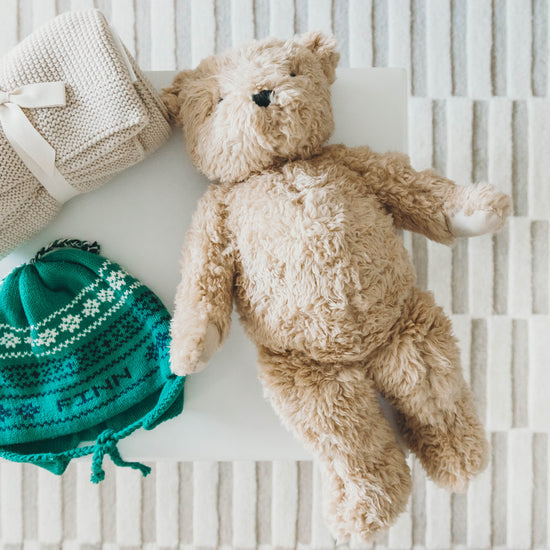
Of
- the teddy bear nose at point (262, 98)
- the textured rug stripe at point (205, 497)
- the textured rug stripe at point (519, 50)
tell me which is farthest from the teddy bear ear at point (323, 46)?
the textured rug stripe at point (205, 497)

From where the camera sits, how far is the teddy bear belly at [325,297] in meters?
0.64

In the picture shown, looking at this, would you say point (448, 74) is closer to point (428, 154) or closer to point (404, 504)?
point (428, 154)

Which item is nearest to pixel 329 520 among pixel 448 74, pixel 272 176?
pixel 272 176

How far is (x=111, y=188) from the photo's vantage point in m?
0.79

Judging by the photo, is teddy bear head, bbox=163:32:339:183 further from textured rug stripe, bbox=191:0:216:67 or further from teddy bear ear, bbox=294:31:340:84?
textured rug stripe, bbox=191:0:216:67

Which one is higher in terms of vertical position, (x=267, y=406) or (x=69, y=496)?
(x=267, y=406)

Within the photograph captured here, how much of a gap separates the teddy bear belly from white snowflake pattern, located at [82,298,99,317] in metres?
0.23

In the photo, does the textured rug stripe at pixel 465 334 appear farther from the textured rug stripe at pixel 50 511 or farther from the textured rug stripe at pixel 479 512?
the textured rug stripe at pixel 50 511

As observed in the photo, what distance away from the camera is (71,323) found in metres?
0.77

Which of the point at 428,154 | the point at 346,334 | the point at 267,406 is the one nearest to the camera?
the point at 346,334

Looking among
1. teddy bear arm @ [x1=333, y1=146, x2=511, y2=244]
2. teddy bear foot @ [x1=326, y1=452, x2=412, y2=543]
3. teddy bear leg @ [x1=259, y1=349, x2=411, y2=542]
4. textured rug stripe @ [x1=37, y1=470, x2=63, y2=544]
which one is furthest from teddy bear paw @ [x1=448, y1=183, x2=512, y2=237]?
textured rug stripe @ [x1=37, y1=470, x2=63, y2=544]

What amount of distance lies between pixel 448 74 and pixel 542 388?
2.33ft

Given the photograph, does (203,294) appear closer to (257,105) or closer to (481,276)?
(257,105)

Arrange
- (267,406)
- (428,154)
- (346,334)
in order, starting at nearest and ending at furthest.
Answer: (346,334) → (267,406) → (428,154)
